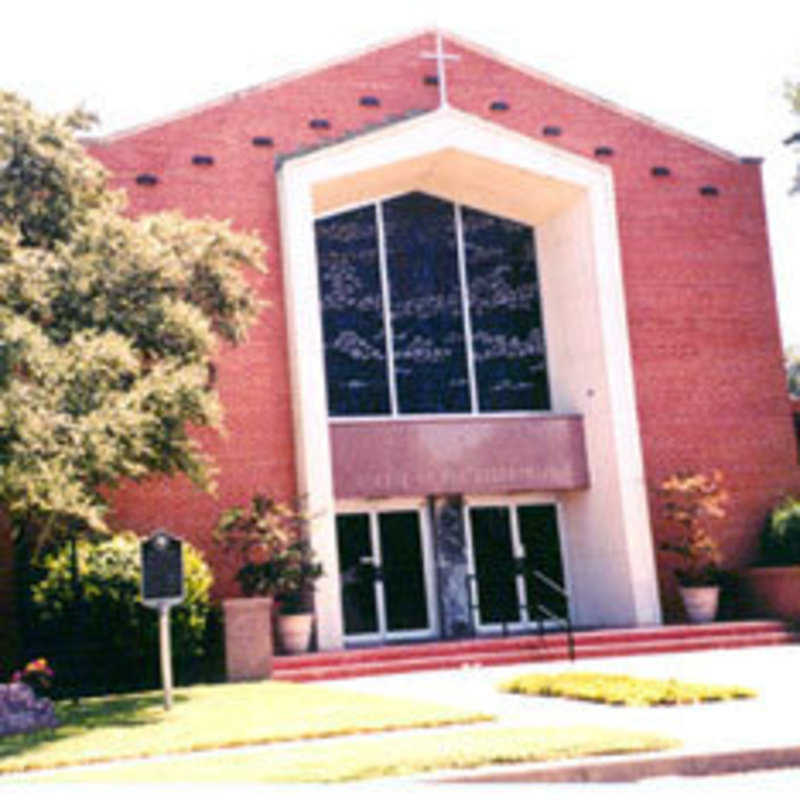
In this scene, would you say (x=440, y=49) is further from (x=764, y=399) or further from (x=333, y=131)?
(x=764, y=399)

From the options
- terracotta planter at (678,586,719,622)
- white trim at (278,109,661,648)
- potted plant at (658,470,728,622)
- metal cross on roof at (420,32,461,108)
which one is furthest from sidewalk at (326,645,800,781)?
metal cross on roof at (420,32,461,108)

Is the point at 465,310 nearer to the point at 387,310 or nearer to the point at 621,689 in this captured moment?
the point at 387,310

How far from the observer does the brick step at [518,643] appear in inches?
678

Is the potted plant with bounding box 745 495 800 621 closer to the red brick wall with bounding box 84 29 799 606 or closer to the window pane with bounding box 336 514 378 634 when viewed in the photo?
the red brick wall with bounding box 84 29 799 606

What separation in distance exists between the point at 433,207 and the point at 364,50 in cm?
323

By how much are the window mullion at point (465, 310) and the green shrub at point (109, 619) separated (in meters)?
6.89

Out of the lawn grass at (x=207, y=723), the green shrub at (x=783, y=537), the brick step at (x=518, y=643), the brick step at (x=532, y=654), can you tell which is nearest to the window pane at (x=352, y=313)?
the brick step at (x=518, y=643)

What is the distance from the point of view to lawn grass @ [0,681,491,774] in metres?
9.79

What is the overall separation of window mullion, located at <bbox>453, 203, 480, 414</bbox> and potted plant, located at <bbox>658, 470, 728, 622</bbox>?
3852mm

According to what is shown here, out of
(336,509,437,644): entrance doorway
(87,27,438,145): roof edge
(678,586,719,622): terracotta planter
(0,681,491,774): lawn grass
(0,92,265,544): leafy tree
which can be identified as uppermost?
(87,27,438,145): roof edge

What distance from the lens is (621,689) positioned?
11.9 m

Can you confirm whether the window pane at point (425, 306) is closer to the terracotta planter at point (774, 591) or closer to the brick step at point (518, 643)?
the brick step at point (518, 643)

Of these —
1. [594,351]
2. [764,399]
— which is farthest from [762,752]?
[764,399]

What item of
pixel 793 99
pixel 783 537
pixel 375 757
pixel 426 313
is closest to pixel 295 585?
pixel 426 313
